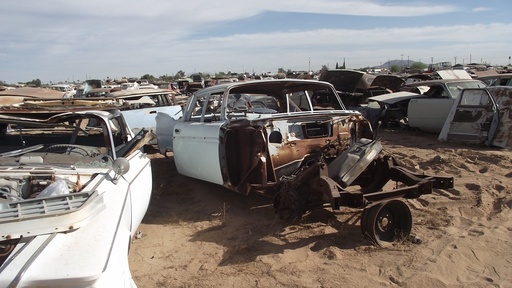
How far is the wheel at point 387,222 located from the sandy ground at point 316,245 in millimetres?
135

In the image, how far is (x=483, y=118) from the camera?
9250mm

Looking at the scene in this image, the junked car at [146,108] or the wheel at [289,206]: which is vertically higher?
the junked car at [146,108]

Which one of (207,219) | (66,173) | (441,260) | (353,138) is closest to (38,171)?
(66,173)

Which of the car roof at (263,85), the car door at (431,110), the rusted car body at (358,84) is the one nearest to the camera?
the car roof at (263,85)

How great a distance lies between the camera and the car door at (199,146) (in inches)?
212

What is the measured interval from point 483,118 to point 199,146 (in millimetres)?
7007

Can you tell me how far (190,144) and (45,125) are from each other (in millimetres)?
2066

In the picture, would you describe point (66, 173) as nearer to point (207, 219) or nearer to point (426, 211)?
point (207, 219)

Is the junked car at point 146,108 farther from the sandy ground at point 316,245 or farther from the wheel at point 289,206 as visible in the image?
the wheel at point 289,206

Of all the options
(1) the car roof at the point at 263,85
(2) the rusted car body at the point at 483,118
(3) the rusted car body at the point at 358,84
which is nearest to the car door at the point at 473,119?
(2) the rusted car body at the point at 483,118

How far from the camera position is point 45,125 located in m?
4.39

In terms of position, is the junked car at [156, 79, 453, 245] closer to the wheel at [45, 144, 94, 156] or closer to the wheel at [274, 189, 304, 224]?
the wheel at [274, 189, 304, 224]

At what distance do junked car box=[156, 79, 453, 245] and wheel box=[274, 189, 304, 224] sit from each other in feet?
0.04

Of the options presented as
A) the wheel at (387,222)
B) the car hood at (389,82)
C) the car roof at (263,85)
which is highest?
the car roof at (263,85)
